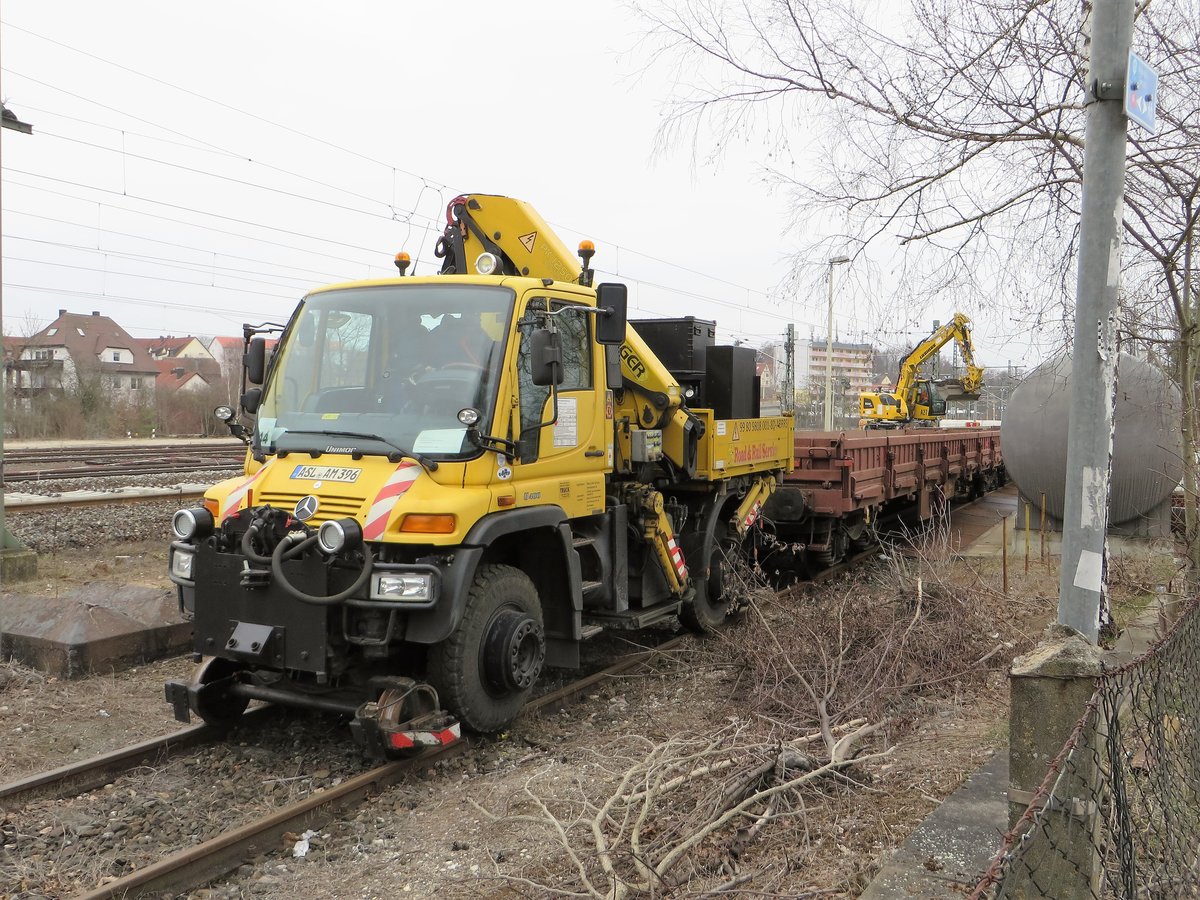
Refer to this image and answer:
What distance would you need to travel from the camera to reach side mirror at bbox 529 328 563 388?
18.7ft

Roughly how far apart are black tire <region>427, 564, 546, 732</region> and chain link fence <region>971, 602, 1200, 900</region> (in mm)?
3186

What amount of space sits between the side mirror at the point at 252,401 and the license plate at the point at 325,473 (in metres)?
1.03

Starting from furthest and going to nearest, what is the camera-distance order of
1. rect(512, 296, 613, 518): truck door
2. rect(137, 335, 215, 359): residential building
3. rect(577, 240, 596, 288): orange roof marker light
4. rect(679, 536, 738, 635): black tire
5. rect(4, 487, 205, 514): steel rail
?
rect(137, 335, 215, 359): residential building, rect(4, 487, 205, 514): steel rail, rect(679, 536, 738, 635): black tire, rect(577, 240, 596, 288): orange roof marker light, rect(512, 296, 613, 518): truck door

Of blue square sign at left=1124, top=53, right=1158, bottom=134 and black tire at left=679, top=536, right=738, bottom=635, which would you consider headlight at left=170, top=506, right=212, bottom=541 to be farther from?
blue square sign at left=1124, top=53, right=1158, bottom=134

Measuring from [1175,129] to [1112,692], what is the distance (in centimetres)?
427

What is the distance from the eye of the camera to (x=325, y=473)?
17.9 ft

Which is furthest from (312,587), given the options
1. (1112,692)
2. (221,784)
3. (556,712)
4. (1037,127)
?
(1037,127)

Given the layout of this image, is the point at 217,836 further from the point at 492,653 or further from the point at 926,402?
the point at 926,402

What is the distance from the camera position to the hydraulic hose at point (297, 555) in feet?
16.1

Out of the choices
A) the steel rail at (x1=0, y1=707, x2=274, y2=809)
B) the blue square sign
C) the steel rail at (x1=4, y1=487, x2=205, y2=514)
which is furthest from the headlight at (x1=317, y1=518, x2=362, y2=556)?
the steel rail at (x1=4, y1=487, x2=205, y2=514)

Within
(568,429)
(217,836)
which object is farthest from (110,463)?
(217,836)

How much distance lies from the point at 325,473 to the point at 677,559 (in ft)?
10.9

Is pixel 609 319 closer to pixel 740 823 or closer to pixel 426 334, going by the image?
pixel 426 334

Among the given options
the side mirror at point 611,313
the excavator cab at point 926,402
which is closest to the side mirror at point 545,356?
the side mirror at point 611,313
